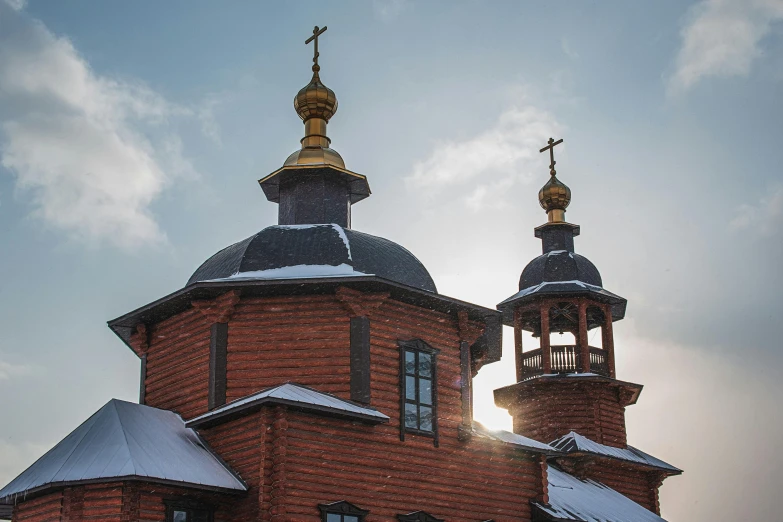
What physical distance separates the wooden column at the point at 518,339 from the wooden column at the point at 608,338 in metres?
2.09

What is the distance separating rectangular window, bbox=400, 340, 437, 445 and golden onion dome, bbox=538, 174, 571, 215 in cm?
1151

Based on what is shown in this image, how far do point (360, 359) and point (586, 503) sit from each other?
7270 mm

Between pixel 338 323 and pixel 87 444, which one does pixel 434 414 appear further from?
pixel 87 444

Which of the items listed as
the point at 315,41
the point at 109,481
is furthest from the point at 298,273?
the point at 315,41

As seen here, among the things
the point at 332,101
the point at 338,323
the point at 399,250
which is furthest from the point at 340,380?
the point at 332,101

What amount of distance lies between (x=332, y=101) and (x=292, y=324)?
6221 millimetres

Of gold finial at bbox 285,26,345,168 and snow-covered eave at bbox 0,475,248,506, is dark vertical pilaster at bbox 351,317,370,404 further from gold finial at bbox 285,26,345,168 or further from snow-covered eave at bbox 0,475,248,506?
gold finial at bbox 285,26,345,168

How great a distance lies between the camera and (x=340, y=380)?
16875mm

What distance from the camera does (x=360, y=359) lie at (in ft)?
55.5

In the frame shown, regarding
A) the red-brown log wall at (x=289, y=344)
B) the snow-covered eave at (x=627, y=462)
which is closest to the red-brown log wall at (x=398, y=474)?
the red-brown log wall at (x=289, y=344)

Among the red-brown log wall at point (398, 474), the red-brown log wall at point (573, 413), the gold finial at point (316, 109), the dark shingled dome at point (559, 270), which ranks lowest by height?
the red-brown log wall at point (398, 474)

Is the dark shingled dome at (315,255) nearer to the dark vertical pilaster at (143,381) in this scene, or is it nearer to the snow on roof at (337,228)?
the snow on roof at (337,228)

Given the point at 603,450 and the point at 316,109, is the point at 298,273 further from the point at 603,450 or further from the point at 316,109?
the point at 603,450

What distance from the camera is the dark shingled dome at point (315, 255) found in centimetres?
1795
